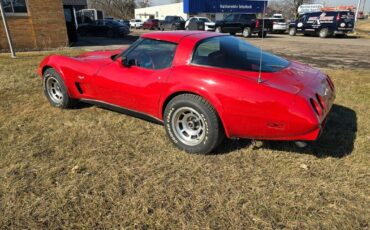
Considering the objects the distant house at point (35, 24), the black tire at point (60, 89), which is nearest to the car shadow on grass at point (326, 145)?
the black tire at point (60, 89)

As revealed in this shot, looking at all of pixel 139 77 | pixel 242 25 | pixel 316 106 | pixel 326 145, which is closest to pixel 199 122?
pixel 139 77

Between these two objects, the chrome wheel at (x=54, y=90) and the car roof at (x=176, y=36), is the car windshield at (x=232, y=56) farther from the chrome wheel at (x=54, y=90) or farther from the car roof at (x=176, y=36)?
the chrome wheel at (x=54, y=90)

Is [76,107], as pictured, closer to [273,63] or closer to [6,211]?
[6,211]

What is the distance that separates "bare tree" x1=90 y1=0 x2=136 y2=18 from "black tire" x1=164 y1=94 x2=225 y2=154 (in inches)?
2716

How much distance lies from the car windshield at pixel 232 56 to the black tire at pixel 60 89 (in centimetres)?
228

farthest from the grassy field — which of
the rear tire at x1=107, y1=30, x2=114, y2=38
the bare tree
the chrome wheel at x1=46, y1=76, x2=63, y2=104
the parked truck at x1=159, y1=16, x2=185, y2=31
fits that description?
the bare tree

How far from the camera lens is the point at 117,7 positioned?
67.6 metres

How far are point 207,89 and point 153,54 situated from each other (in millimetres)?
1004

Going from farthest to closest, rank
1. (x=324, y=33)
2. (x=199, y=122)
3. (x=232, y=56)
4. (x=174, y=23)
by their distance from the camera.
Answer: (x=174, y=23)
(x=324, y=33)
(x=232, y=56)
(x=199, y=122)

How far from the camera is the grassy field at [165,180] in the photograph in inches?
95.1

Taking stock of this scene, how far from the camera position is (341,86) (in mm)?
6242

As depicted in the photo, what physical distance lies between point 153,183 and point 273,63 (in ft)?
6.68

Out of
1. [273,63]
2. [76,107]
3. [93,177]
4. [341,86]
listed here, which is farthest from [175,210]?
[341,86]

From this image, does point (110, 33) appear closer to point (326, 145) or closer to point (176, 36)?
point (176, 36)
